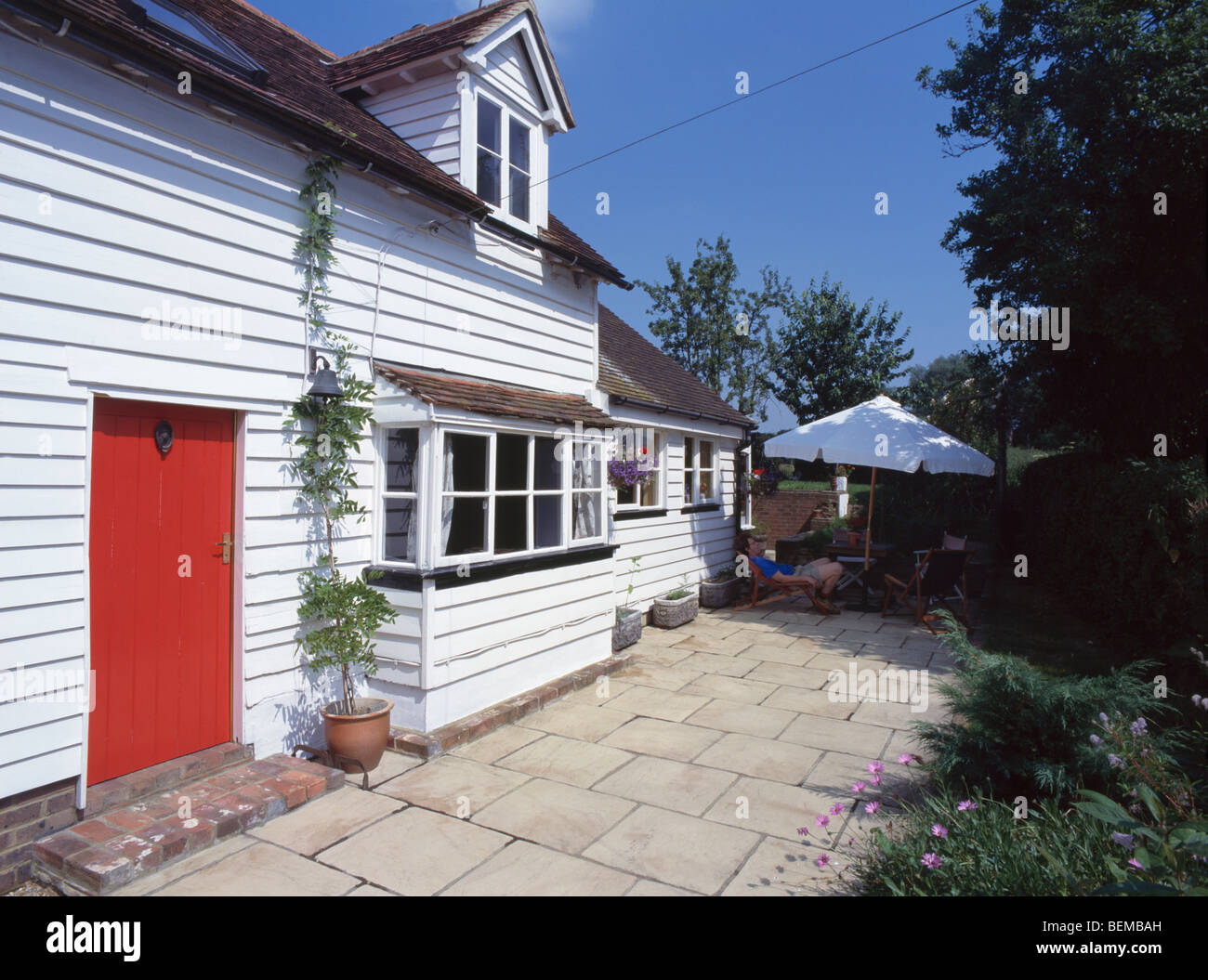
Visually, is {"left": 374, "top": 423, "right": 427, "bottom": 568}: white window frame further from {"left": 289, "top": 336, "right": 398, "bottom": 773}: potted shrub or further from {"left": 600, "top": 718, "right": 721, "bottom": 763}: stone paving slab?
{"left": 600, "top": 718, "right": 721, "bottom": 763}: stone paving slab

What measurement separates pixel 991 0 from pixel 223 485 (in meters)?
11.4

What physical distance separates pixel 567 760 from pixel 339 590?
1.99 metres

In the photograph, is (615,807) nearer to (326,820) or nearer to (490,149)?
(326,820)

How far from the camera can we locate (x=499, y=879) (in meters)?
3.38

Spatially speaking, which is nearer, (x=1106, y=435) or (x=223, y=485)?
(x=223, y=485)

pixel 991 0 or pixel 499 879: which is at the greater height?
pixel 991 0

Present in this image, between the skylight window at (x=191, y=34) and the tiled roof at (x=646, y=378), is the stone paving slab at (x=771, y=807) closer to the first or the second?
the tiled roof at (x=646, y=378)

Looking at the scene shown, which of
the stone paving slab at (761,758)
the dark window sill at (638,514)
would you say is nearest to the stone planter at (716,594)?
the dark window sill at (638,514)

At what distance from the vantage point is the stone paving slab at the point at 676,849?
346 centimetres

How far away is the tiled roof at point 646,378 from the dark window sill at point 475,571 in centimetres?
261

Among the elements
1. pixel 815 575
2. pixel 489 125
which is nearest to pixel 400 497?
pixel 489 125

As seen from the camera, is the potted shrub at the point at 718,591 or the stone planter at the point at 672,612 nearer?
the stone planter at the point at 672,612

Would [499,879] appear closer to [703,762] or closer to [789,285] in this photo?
[703,762]
